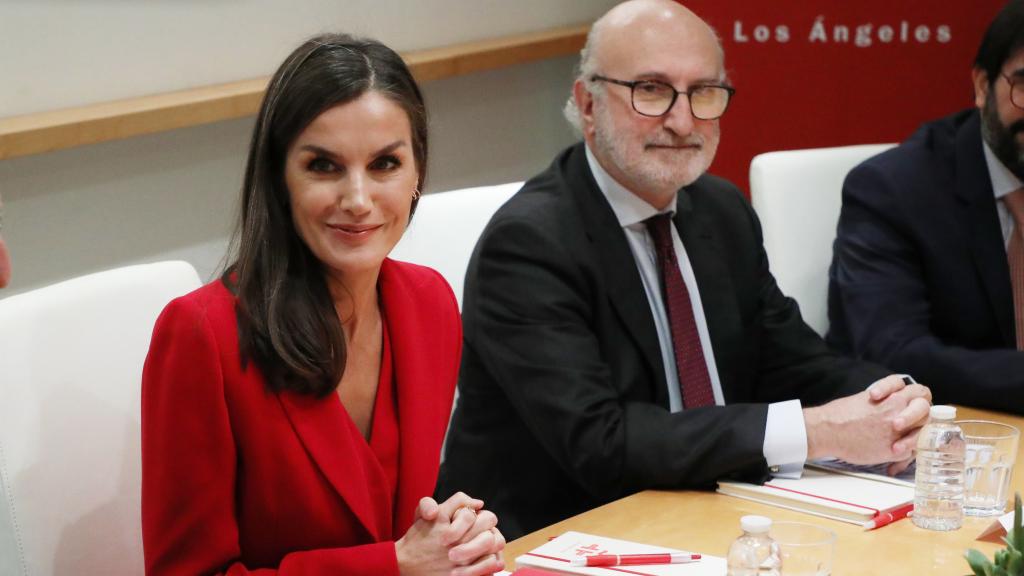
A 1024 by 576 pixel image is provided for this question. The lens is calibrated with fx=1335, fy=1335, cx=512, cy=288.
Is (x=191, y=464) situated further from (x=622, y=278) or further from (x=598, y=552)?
(x=622, y=278)

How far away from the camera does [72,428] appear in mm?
1875

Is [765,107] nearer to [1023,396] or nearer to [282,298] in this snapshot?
[1023,396]

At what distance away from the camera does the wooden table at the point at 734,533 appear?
182cm

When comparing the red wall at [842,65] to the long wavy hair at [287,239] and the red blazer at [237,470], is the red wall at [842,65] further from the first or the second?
the red blazer at [237,470]

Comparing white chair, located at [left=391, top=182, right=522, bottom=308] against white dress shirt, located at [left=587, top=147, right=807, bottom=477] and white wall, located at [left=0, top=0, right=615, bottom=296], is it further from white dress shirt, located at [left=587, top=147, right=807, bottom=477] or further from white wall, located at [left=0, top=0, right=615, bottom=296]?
white wall, located at [left=0, top=0, right=615, bottom=296]

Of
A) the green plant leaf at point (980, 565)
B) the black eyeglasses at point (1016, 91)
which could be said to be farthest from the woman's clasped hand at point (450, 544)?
the black eyeglasses at point (1016, 91)

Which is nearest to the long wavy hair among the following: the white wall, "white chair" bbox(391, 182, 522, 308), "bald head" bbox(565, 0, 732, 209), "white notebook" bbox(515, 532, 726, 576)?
"white notebook" bbox(515, 532, 726, 576)

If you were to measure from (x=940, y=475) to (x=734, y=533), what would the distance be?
347 millimetres

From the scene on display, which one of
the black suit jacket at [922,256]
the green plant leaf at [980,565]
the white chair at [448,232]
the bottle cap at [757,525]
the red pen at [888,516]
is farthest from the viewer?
the black suit jacket at [922,256]

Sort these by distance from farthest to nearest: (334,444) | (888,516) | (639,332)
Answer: (639,332), (888,516), (334,444)

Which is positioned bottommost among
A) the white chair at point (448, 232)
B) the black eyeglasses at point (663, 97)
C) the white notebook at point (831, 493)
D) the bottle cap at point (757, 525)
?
the white notebook at point (831, 493)

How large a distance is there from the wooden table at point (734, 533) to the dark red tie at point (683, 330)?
0.37 metres

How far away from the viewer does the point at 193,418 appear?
68.6 inches

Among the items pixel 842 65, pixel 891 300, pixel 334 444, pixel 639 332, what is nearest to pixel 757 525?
pixel 334 444
